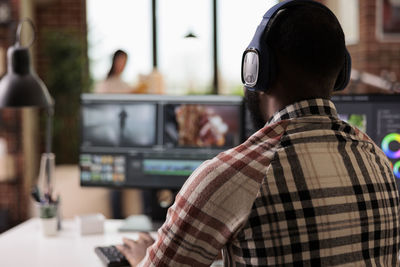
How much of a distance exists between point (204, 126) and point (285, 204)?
1.03 m

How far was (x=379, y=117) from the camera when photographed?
5.85ft

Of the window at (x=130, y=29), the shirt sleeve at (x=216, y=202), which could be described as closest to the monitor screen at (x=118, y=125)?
the shirt sleeve at (x=216, y=202)

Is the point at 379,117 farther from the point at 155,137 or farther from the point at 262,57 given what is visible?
the point at 262,57

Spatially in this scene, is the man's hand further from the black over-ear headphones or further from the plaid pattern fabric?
the black over-ear headphones

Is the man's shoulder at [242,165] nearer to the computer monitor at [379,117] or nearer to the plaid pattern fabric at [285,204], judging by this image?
the plaid pattern fabric at [285,204]

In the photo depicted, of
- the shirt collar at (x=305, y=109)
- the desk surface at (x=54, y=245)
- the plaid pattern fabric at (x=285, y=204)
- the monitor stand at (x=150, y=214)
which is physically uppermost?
the shirt collar at (x=305, y=109)

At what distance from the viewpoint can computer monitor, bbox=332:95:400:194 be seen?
177cm

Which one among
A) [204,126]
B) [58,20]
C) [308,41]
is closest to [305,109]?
[308,41]

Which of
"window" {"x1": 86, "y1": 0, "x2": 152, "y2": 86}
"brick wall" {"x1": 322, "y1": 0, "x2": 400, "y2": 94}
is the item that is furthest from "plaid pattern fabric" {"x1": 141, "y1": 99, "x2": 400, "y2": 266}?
"window" {"x1": 86, "y1": 0, "x2": 152, "y2": 86}

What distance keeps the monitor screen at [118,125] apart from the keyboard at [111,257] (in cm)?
48

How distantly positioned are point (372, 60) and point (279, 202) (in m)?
4.94

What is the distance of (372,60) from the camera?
17.7 feet

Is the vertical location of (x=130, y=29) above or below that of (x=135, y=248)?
above

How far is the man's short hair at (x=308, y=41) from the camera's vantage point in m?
0.88
